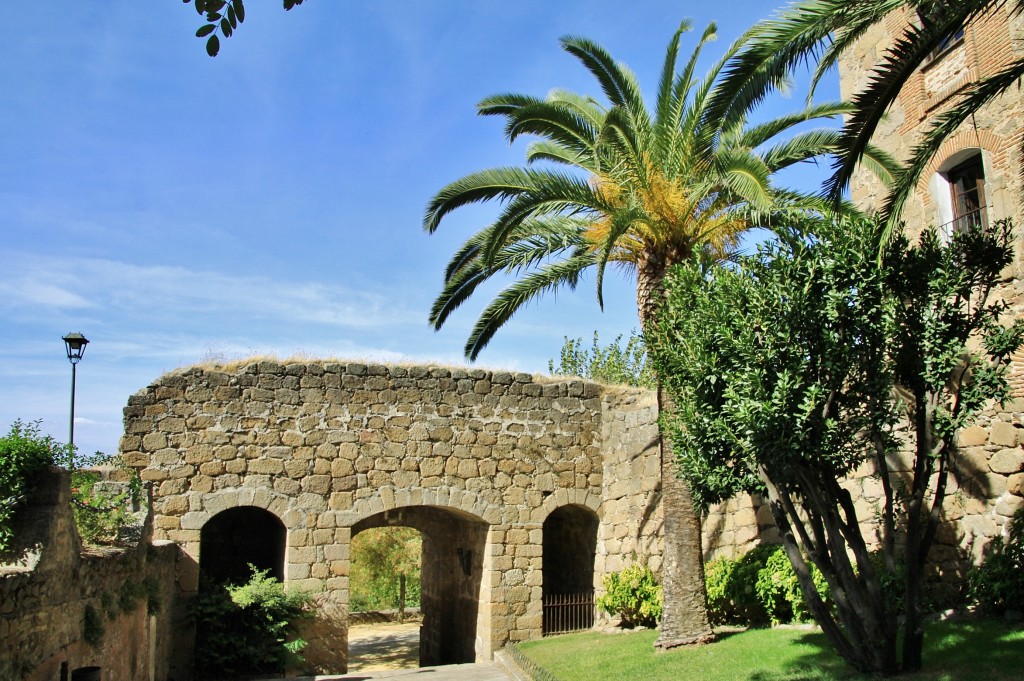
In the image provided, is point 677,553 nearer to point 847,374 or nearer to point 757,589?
point 757,589

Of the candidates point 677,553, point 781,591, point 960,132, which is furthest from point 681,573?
point 960,132

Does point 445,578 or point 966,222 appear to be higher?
point 966,222

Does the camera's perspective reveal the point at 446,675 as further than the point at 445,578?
No

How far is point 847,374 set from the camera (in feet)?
23.9

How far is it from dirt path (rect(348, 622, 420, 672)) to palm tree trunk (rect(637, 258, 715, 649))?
6428mm

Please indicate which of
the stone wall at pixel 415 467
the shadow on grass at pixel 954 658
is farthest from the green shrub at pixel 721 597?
the shadow on grass at pixel 954 658

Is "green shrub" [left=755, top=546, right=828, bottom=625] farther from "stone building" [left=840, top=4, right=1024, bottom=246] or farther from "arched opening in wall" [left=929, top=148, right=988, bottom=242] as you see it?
"arched opening in wall" [left=929, top=148, right=988, bottom=242]

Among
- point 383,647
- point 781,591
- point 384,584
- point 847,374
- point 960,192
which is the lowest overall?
point 383,647

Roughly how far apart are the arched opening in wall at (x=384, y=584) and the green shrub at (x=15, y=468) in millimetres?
13467

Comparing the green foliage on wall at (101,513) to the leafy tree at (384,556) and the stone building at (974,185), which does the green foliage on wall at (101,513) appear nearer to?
the stone building at (974,185)

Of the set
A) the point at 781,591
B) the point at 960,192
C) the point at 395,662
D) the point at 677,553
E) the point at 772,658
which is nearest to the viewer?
the point at 772,658

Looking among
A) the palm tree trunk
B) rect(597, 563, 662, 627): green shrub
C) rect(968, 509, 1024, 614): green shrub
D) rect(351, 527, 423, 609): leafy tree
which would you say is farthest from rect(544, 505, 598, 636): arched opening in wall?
rect(968, 509, 1024, 614): green shrub

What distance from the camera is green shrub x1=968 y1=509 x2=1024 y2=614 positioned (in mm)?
7926

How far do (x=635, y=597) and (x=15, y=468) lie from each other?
8663 millimetres
